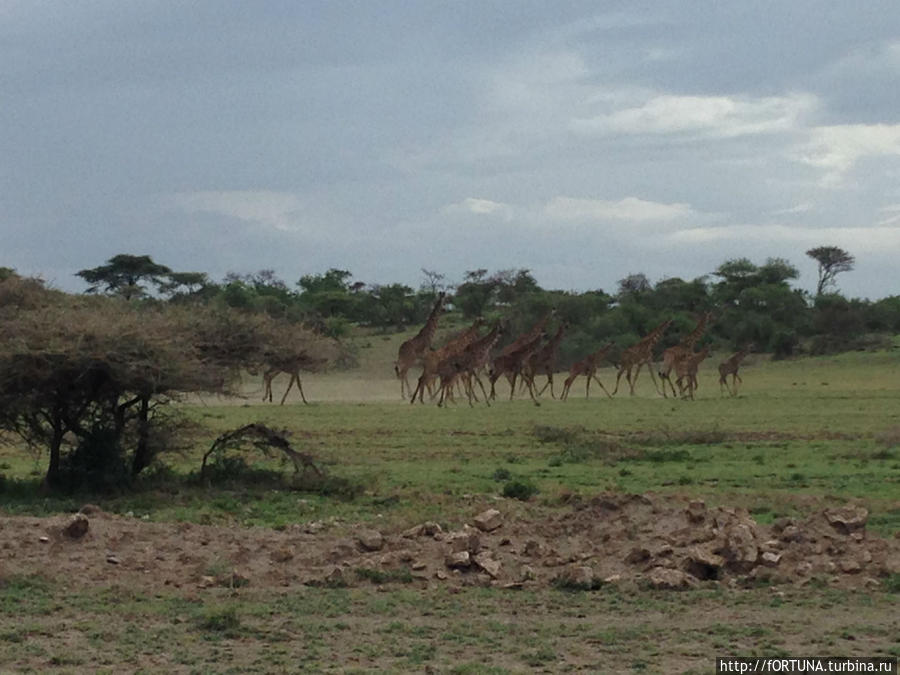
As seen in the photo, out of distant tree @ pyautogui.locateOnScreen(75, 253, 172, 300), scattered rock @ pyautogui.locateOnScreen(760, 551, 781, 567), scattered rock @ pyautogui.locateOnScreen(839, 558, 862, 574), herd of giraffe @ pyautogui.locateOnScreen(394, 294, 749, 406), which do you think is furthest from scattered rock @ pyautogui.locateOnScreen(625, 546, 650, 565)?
distant tree @ pyautogui.locateOnScreen(75, 253, 172, 300)

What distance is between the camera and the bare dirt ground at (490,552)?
12227mm

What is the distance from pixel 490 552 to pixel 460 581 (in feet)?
2.38

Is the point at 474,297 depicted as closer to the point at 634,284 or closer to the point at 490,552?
the point at 634,284

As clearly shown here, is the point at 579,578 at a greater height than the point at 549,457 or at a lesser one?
lesser

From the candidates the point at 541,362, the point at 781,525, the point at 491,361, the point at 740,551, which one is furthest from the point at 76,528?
the point at 491,361

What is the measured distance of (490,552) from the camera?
13.0 m

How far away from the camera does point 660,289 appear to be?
280ft

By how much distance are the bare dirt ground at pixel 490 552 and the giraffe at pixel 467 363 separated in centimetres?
2674

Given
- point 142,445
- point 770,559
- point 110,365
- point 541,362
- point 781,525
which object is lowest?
point 770,559

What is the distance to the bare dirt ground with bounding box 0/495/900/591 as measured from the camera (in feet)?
40.1

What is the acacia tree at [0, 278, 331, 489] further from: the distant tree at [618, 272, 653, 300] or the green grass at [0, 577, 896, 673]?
the distant tree at [618, 272, 653, 300]

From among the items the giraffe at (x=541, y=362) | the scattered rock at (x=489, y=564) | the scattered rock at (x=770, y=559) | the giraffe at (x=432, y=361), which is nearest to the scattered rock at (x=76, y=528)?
the scattered rock at (x=489, y=564)

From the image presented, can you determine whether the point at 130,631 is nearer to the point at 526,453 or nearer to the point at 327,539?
the point at 327,539

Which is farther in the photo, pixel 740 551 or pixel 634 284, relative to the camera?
pixel 634 284
